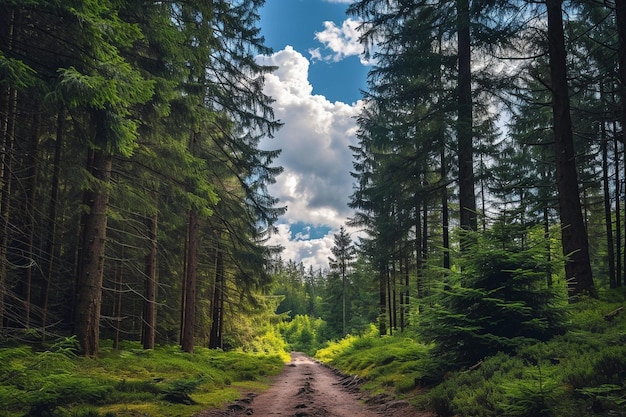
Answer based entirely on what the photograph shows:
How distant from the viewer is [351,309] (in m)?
54.7

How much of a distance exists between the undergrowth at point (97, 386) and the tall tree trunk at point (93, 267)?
2.19 feet

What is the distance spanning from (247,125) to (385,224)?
9631mm

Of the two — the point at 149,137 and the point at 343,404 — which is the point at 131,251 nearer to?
the point at 149,137

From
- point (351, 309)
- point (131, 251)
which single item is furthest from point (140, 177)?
point (351, 309)

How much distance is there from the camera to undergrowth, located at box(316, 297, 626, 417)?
191 inches

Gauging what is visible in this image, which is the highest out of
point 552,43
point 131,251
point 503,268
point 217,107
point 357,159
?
point 357,159

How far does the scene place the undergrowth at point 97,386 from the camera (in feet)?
18.1

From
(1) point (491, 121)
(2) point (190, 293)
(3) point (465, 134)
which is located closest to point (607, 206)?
(1) point (491, 121)

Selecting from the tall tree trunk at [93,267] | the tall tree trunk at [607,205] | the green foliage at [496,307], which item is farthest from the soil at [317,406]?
the tall tree trunk at [607,205]

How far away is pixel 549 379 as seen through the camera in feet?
16.2

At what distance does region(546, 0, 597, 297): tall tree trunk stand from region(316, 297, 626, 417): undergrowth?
3.17 feet

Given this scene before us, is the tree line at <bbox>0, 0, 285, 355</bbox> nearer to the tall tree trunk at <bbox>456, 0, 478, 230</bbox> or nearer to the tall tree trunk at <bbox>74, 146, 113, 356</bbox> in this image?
the tall tree trunk at <bbox>74, 146, 113, 356</bbox>

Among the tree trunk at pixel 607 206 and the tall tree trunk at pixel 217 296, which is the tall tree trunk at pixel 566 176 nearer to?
the tree trunk at pixel 607 206

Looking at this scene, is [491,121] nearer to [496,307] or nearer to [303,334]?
[496,307]
